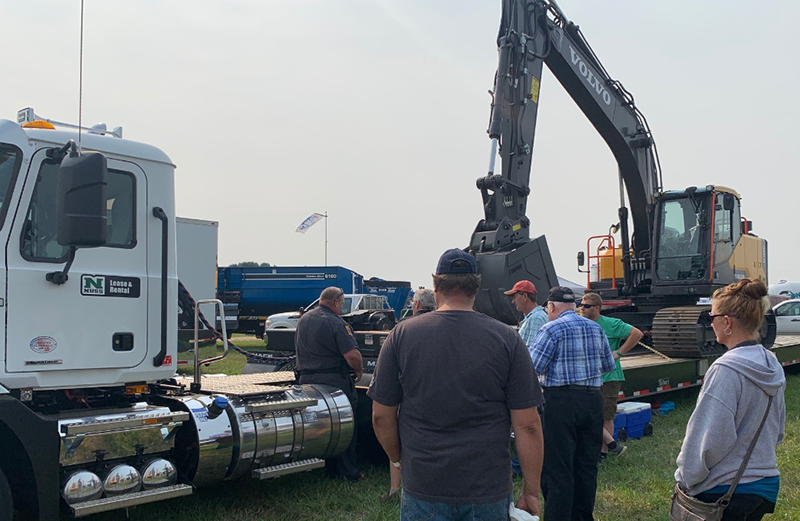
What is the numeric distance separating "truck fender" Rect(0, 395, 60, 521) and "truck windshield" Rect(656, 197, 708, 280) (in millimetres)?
10611

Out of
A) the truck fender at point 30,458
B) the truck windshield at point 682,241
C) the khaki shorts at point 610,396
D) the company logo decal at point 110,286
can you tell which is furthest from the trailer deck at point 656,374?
the truck fender at point 30,458

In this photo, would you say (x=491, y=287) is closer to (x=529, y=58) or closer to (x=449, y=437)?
(x=529, y=58)

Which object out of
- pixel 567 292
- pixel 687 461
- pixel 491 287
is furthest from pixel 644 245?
pixel 687 461

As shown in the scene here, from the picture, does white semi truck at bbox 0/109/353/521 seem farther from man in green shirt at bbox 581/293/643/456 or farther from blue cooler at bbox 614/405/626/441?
blue cooler at bbox 614/405/626/441

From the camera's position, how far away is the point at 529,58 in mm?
10000

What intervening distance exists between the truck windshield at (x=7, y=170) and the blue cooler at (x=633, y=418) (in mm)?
6396

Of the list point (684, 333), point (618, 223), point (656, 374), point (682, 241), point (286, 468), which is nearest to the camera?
point (286, 468)

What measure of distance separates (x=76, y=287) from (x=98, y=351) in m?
0.44

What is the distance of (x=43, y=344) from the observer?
4395mm

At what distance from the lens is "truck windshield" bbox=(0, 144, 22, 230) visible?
169 inches

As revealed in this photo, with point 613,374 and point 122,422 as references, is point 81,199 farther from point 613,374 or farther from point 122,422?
point 613,374

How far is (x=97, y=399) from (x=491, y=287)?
15.2 feet

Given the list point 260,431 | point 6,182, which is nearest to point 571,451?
point 260,431

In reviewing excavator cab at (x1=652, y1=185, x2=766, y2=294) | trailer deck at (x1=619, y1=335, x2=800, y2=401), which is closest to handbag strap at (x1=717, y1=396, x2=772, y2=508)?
trailer deck at (x1=619, y1=335, x2=800, y2=401)
